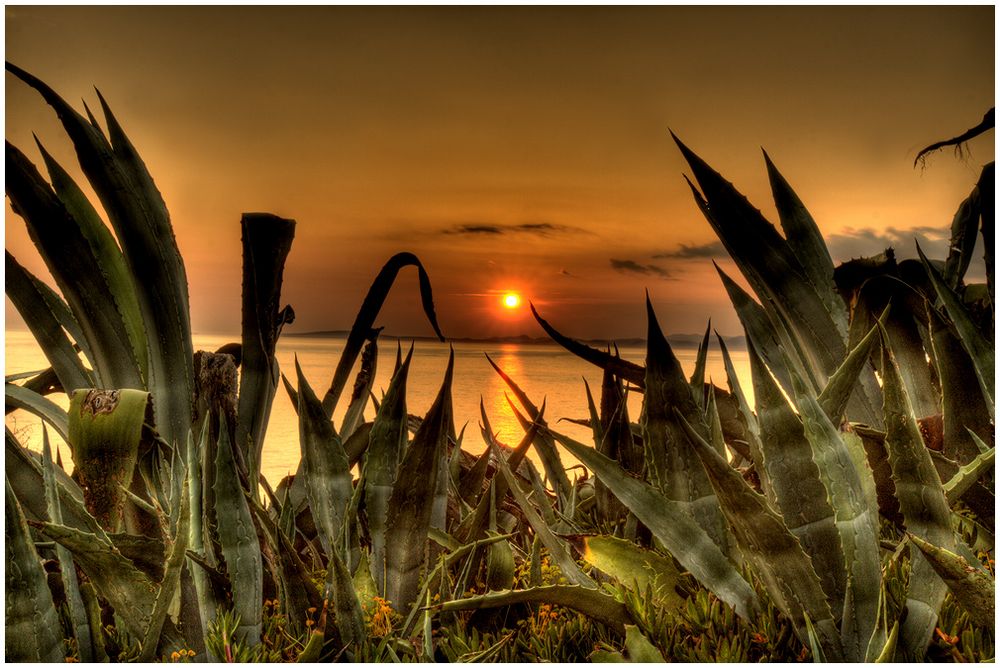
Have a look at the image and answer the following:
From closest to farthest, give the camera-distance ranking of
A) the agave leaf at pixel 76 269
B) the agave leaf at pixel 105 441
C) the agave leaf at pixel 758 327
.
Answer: the agave leaf at pixel 105 441
the agave leaf at pixel 76 269
the agave leaf at pixel 758 327

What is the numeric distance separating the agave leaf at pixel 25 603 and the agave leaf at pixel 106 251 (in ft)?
1.30

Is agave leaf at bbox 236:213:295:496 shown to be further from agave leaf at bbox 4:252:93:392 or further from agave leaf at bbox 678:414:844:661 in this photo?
agave leaf at bbox 678:414:844:661

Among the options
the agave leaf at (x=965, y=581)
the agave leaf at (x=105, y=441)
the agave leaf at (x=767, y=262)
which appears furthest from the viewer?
the agave leaf at (x=767, y=262)

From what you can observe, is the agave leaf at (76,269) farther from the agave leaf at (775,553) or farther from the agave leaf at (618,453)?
the agave leaf at (775,553)

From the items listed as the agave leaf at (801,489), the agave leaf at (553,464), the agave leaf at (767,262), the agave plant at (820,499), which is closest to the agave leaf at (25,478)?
the agave plant at (820,499)

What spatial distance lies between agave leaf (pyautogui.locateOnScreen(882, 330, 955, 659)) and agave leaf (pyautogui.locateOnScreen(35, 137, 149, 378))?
1.00 metres

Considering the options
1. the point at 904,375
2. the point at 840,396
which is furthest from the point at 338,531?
the point at 904,375

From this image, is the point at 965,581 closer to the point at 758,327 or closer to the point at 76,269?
the point at 758,327

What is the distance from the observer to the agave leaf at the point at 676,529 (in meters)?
0.90

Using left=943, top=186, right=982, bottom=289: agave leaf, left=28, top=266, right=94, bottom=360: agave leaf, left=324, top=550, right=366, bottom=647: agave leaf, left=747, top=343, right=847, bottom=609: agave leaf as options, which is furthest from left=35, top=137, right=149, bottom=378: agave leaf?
left=943, top=186, right=982, bottom=289: agave leaf

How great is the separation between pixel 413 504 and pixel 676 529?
0.31 metres

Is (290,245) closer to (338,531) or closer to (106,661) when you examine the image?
(338,531)

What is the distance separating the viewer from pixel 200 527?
96 cm

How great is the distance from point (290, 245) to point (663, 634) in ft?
2.55
